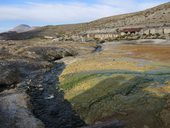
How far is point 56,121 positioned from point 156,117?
27.7 feet

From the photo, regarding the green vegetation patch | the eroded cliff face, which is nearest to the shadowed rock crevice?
the eroded cliff face

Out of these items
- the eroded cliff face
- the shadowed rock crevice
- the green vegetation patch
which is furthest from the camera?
the shadowed rock crevice

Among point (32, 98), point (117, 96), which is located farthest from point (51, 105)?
point (117, 96)

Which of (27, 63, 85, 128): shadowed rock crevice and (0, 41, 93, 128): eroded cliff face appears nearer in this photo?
(0, 41, 93, 128): eroded cliff face

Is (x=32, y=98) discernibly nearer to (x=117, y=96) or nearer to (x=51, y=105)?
(x=51, y=105)

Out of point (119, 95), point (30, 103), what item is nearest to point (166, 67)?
point (119, 95)

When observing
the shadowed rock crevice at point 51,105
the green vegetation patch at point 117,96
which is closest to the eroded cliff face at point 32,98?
the shadowed rock crevice at point 51,105

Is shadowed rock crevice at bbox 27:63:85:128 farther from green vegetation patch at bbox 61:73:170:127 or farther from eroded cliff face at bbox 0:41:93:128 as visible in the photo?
green vegetation patch at bbox 61:73:170:127

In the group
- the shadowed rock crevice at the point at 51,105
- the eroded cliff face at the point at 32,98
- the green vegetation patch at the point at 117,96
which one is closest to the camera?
the green vegetation patch at the point at 117,96

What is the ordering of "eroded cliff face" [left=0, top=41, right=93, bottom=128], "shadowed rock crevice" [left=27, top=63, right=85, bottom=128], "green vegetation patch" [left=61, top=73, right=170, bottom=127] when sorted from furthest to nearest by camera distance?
"shadowed rock crevice" [left=27, top=63, right=85, bottom=128]
"eroded cliff face" [left=0, top=41, right=93, bottom=128]
"green vegetation patch" [left=61, top=73, right=170, bottom=127]

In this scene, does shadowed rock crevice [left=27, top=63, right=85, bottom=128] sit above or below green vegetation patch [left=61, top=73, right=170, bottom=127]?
below

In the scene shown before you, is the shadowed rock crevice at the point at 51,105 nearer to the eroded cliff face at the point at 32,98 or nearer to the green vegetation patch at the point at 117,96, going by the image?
the eroded cliff face at the point at 32,98

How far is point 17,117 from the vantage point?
29.7 meters

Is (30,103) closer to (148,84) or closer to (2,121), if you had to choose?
(2,121)
